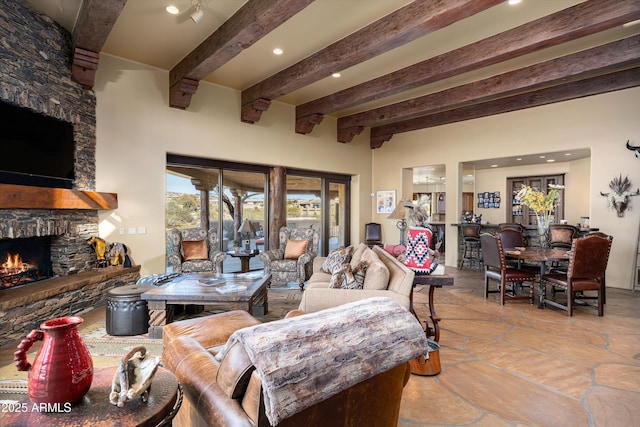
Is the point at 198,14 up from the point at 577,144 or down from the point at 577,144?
up

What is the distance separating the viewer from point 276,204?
7.38 meters

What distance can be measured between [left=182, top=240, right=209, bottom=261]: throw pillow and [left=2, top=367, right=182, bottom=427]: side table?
4.56 metres

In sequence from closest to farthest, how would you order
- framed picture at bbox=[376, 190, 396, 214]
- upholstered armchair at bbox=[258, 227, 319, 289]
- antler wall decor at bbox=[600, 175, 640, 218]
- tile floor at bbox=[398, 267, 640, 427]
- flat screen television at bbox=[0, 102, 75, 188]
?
tile floor at bbox=[398, 267, 640, 427] → flat screen television at bbox=[0, 102, 75, 188] → antler wall decor at bbox=[600, 175, 640, 218] → upholstered armchair at bbox=[258, 227, 319, 289] → framed picture at bbox=[376, 190, 396, 214]

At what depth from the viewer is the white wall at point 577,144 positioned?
569 cm

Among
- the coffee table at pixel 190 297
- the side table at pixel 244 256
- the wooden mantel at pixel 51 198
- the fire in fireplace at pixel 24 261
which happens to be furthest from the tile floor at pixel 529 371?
the side table at pixel 244 256

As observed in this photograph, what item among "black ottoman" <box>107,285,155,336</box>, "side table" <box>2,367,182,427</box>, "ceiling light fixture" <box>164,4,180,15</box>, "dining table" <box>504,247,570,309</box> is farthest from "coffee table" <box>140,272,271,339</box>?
"dining table" <box>504,247,570,309</box>

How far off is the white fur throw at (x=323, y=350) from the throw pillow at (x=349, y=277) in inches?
62.9

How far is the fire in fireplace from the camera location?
3836mm

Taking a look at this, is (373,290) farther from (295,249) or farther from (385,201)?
(385,201)

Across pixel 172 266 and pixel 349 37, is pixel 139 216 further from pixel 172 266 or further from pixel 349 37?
pixel 349 37

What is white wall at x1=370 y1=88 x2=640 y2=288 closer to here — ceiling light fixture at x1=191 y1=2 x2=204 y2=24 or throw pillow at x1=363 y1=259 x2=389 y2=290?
throw pillow at x1=363 y1=259 x2=389 y2=290

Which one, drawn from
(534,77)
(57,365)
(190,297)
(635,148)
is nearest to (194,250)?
(190,297)

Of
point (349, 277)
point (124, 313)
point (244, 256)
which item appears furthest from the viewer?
point (244, 256)

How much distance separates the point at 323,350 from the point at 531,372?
2499 millimetres
